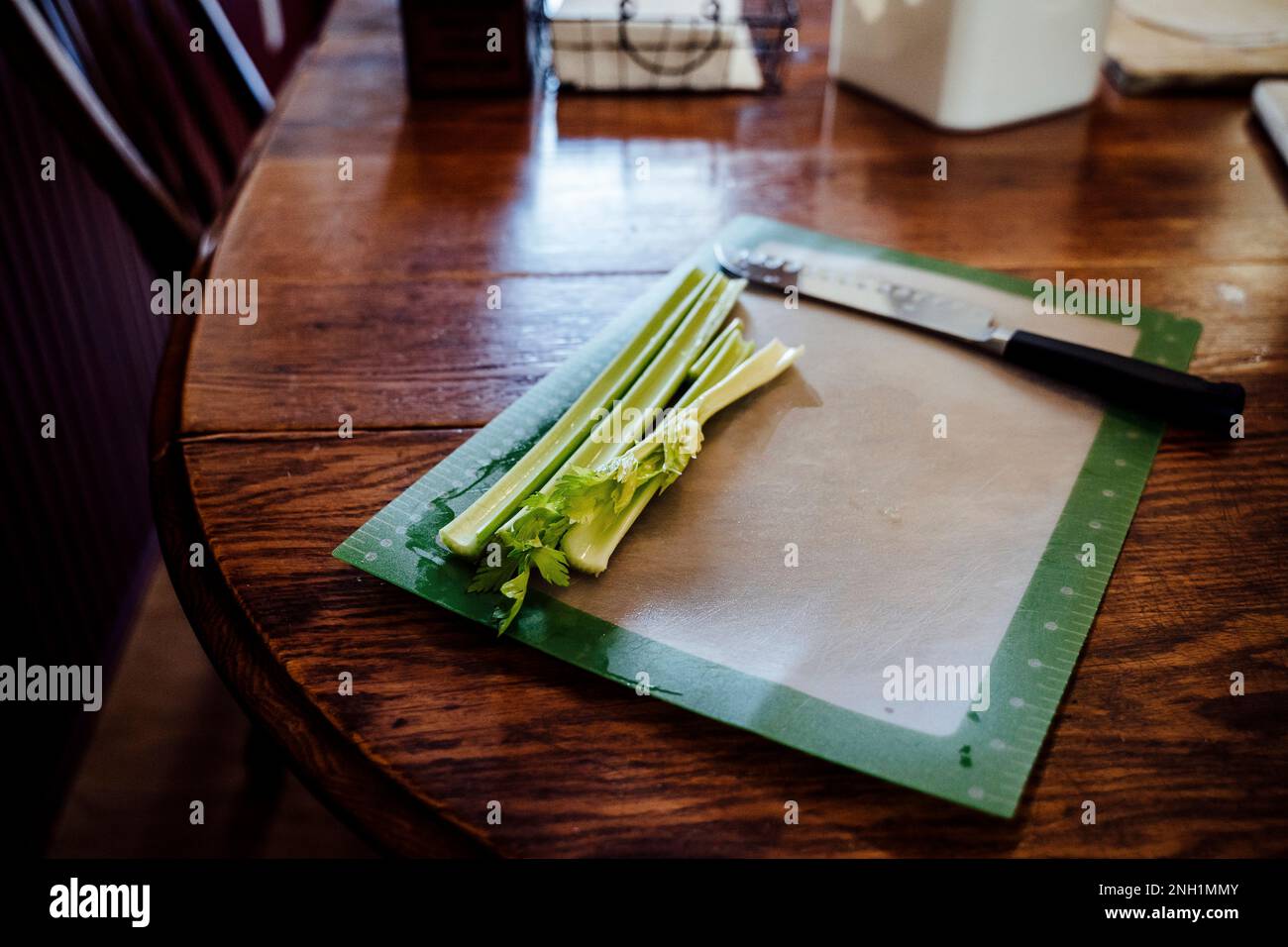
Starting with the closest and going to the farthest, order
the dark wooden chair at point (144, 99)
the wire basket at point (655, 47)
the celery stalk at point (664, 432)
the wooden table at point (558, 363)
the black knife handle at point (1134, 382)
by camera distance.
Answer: the wooden table at point (558, 363), the celery stalk at point (664, 432), the black knife handle at point (1134, 382), the dark wooden chair at point (144, 99), the wire basket at point (655, 47)

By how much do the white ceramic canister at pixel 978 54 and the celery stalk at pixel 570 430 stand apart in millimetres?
490

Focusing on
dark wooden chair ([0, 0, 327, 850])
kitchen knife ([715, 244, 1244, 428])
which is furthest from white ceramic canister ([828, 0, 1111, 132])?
dark wooden chair ([0, 0, 327, 850])

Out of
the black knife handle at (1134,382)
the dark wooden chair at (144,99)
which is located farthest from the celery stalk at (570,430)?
the dark wooden chair at (144,99)

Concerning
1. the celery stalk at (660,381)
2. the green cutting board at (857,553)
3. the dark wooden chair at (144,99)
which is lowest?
the green cutting board at (857,553)

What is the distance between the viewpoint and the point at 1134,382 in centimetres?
78

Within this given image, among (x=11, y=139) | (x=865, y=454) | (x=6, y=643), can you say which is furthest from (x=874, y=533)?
(x=11, y=139)

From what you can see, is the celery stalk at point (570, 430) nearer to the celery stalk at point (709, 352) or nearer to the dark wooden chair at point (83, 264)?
the celery stalk at point (709, 352)

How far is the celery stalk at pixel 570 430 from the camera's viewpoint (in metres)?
0.66

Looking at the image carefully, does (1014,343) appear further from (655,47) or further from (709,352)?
(655,47)

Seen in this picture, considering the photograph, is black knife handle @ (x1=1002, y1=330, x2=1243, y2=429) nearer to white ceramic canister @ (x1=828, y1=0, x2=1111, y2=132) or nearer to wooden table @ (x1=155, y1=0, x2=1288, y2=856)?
wooden table @ (x1=155, y1=0, x2=1288, y2=856)

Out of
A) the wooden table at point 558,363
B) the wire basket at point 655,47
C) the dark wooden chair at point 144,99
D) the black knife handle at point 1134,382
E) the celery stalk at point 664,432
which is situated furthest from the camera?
the wire basket at point 655,47

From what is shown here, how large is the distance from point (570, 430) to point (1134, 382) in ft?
1.42

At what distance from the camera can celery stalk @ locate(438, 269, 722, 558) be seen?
658 mm

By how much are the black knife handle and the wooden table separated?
0.11ft
